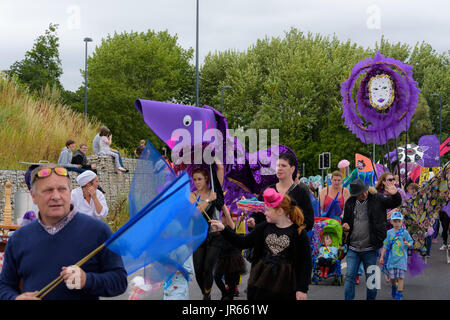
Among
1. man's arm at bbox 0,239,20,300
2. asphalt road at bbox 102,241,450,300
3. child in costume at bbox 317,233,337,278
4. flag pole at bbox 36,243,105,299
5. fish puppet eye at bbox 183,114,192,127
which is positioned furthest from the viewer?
child in costume at bbox 317,233,337,278

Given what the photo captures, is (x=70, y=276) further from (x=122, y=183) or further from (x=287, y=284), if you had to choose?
(x=122, y=183)

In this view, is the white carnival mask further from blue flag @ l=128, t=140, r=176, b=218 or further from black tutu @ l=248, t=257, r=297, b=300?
black tutu @ l=248, t=257, r=297, b=300

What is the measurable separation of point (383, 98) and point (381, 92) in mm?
146

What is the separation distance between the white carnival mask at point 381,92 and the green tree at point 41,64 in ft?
85.4

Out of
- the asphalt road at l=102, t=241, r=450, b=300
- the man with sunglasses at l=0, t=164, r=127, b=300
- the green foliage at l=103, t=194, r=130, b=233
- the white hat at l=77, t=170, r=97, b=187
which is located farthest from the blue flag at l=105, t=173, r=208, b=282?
the green foliage at l=103, t=194, r=130, b=233

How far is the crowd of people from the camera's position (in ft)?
10.9

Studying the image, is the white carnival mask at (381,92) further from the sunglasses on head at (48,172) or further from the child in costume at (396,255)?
the sunglasses on head at (48,172)

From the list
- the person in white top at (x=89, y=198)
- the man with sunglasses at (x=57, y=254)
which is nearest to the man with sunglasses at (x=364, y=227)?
the person in white top at (x=89, y=198)

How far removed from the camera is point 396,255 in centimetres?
861

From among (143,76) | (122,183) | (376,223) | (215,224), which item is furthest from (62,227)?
(143,76)

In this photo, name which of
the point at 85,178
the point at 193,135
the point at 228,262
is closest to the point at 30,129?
the point at 193,135

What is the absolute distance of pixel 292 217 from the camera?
513 cm

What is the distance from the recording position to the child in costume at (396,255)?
27.8 ft

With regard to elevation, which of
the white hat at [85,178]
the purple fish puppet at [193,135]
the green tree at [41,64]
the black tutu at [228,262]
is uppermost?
the green tree at [41,64]
